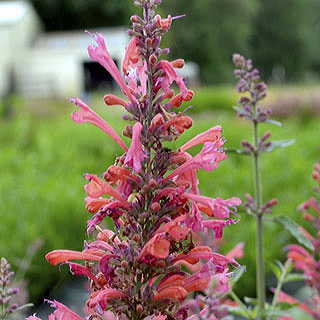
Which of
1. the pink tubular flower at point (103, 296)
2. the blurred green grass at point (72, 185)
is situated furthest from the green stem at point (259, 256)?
the blurred green grass at point (72, 185)

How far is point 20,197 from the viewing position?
644 centimetres

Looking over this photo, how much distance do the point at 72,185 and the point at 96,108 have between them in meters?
9.31

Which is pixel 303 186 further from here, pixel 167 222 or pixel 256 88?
pixel 167 222

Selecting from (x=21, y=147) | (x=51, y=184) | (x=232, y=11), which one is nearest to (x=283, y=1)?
(x=232, y=11)

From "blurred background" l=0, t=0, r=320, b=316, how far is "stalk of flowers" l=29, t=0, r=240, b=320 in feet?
0.47

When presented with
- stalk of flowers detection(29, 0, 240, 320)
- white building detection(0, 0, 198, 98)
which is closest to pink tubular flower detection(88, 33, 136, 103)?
stalk of flowers detection(29, 0, 240, 320)

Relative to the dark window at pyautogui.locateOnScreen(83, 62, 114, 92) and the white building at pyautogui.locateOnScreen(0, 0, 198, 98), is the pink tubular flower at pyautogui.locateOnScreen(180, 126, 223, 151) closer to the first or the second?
the white building at pyautogui.locateOnScreen(0, 0, 198, 98)

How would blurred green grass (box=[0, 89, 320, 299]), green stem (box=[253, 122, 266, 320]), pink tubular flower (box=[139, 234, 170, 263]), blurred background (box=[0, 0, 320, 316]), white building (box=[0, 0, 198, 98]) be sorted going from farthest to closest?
white building (box=[0, 0, 198, 98])
blurred background (box=[0, 0, 320, 316])
blurred green grass (box=[0, 89, 320, 299])
green stem (box=[253, 122, 266, 320])
pink tubular flower (box=[139, 234, 170, 263])

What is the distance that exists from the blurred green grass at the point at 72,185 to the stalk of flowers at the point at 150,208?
2612mm

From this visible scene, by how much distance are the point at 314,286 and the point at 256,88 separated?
0.62 meters

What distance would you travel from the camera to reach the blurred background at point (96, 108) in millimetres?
5766

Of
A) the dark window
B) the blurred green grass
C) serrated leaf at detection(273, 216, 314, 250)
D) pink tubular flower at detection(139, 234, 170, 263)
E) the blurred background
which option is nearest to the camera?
pink tubular flower at detection(139, 234, 170, 263)

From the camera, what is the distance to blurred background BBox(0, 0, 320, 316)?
18.9ft

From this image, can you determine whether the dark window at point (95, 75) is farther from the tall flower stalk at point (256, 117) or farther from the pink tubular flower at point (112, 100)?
the pink tubular flower at point (112, 100)
